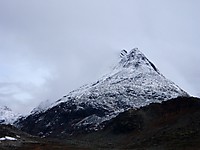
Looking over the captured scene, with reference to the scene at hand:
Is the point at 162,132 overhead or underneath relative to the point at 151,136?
overhead

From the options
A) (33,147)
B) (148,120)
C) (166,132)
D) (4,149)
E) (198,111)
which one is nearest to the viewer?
(4,149)

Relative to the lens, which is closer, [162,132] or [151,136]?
[162,132]

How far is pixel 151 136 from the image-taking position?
146625mm

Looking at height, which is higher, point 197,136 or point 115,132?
point 115,132

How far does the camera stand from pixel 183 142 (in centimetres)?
11788

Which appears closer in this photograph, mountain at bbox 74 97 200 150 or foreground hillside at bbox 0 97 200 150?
foreground hillside at bbox 0 97 200 150

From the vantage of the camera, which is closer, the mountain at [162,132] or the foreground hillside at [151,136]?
the foreground hillside at [151,136]

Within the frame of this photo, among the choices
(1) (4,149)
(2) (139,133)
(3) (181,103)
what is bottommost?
(1) (4,149)

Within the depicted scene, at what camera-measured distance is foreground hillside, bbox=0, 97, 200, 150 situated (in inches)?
4624

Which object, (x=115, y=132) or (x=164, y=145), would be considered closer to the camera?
(x=164, y=145)

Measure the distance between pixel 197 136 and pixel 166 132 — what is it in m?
19.9

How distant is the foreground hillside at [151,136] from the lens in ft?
385

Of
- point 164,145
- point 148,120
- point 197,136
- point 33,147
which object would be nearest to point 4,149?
point 33,147

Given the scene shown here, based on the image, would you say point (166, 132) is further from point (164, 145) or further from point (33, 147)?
point (33, 147)
